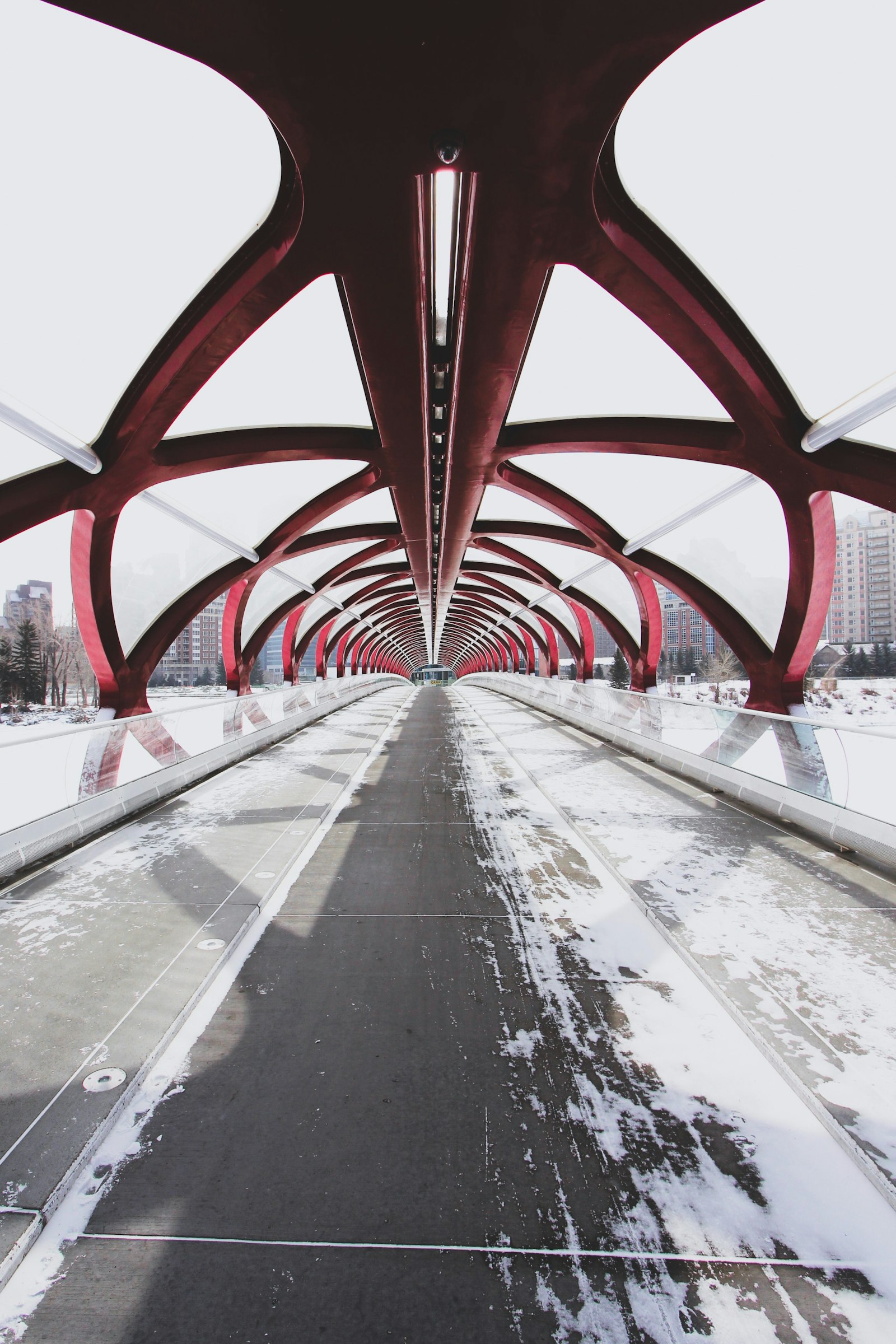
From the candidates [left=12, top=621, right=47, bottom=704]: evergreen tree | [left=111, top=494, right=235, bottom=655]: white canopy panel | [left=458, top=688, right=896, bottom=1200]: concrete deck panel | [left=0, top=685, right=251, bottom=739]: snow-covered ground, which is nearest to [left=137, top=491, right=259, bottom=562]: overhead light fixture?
[left=111, top=494, right=235, bottom=655]: white canopy panel

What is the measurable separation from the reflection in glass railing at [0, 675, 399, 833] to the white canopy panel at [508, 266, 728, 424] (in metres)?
6.83

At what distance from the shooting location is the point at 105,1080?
8.59ft

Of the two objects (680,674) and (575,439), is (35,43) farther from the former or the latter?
(680,674)

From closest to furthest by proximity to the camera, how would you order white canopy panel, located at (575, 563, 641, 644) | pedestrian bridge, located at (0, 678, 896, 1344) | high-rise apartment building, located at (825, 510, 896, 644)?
pedestrian bridge, located at (0, 678, 896, 1344), white canopy panel, located at (575, 563, 641, 644), high-rise apartment building, located at (825, 510, 896, 644)

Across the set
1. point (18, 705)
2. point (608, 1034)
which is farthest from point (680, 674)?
point (608, 1034)

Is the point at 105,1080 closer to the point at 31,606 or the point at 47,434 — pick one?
the point at 47,434

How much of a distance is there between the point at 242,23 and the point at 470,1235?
5652 mm

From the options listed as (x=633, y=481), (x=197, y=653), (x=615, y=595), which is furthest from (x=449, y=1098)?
(x=197, y=653)

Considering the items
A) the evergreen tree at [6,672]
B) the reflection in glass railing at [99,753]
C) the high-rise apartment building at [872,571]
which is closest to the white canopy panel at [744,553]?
the reflection in glass railing at [99,753]

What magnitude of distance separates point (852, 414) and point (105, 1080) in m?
9.42

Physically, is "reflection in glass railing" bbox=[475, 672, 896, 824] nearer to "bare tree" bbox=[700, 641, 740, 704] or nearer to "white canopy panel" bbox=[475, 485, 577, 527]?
"white canopy panel" bbox=[475, 485, 577, 527]

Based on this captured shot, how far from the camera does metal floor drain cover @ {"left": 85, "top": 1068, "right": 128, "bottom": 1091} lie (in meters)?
2.57

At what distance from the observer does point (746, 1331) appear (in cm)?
171

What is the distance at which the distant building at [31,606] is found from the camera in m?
40.0
